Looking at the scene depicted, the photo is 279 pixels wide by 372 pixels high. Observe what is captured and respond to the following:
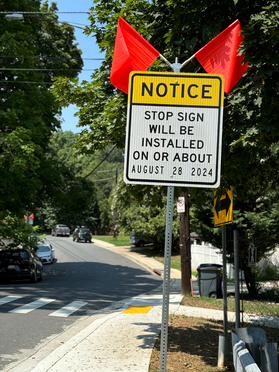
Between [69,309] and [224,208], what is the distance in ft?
24.1

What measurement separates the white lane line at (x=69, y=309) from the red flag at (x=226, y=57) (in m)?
7.84

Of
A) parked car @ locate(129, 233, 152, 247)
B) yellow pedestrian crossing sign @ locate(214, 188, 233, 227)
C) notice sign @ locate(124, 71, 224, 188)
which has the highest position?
notice sign @ locate(124, 71, 224, 188)

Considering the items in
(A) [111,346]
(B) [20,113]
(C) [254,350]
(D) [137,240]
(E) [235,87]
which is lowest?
(A) [111,346]

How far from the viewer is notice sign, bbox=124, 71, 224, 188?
3250 mm

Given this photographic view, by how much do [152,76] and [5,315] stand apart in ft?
30.0

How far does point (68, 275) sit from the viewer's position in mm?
23172

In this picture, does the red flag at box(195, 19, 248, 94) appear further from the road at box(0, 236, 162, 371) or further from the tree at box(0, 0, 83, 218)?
the tree at box(0, 0, 83, 218)

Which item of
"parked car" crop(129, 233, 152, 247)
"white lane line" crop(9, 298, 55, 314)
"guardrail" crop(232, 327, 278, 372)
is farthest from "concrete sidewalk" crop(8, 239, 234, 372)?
"parked car" crop(129, 233, 152, 247)

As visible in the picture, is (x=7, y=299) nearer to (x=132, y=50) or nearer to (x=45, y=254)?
(x=132, y=50)

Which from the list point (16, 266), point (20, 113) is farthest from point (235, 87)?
point (16, 266)

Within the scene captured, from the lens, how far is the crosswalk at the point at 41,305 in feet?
38.2

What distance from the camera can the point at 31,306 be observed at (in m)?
12.6

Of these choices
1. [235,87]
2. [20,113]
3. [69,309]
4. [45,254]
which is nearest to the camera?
[235,87]

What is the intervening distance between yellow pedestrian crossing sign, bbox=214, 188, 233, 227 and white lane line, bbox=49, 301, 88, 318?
614cm
